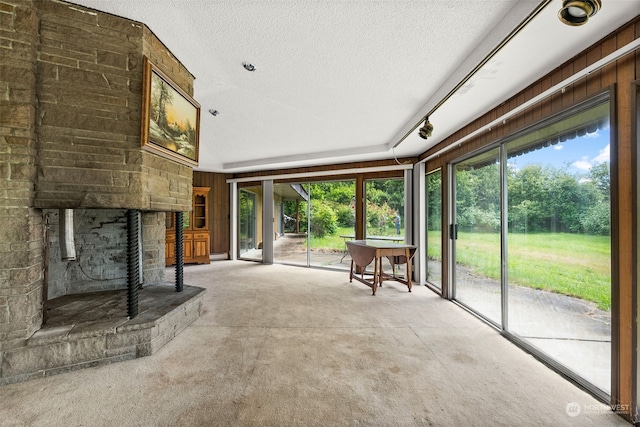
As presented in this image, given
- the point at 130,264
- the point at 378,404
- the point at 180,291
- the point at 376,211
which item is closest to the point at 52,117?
the point at 130,264

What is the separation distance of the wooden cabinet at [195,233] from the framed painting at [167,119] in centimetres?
365

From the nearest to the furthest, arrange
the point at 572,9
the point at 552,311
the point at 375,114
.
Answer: the point at 572,9, the point at 552,311, the point at 375,114

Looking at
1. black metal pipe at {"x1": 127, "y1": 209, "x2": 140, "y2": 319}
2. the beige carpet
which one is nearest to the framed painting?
black metal pipe at {"x1": 127, "y1": 209, "x2": 140, "y2": 319}

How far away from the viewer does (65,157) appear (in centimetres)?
196

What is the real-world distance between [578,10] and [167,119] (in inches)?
111

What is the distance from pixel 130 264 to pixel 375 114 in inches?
117

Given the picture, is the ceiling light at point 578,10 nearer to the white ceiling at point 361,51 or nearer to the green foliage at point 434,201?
the white ceiling at point 361,51

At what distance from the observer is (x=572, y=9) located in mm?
1271

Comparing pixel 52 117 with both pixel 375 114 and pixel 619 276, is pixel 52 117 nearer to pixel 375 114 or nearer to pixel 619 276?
pixel 375 114

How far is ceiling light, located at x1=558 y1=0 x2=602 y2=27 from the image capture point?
3.97 feet

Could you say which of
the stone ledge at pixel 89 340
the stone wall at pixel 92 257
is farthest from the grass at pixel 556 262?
the stone wall at pixel 92 257

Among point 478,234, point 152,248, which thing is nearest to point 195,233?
point 152,248

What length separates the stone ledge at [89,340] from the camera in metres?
1.82

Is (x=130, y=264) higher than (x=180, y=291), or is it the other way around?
(x=130, y=264)
